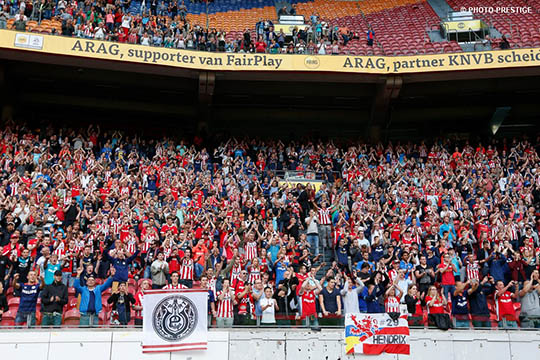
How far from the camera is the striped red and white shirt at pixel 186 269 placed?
43.9 feet

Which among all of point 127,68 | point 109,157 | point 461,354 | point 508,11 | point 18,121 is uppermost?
point 508,11

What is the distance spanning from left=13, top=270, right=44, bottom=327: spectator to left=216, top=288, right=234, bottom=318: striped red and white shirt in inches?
138

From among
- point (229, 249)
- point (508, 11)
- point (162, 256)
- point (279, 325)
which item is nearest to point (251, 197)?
point (229, 249)

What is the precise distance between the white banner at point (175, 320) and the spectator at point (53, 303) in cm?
155

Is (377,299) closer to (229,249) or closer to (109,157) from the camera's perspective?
(229,249)

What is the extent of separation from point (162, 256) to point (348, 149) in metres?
11.9

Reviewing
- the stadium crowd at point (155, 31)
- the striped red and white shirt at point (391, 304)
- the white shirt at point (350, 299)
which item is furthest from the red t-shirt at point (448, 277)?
the stadium crowd at point (155, 31)

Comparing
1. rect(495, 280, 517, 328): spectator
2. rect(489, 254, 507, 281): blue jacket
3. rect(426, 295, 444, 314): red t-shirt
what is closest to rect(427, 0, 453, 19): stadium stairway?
→ rect(489, 254, 507, 281): blue jacket

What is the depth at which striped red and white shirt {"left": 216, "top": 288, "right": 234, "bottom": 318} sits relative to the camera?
1200cm

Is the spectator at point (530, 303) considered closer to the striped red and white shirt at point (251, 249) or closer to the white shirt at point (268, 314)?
the white shirt at point (268, 314)

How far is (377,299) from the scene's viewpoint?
12508 millimetres

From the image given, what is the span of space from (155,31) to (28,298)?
13.2m

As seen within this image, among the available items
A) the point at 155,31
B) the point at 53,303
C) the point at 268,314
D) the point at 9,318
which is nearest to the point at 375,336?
the point at 268,314

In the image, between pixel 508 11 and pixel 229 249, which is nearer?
pixel 229 249
